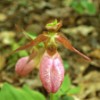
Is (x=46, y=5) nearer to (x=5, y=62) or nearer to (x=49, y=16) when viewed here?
(x=49, y=16)

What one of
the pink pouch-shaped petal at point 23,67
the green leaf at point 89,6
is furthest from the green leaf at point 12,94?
the green leaf at point 89,6

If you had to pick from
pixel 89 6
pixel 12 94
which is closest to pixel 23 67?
pixel 12 94

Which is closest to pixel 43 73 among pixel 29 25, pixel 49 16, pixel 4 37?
pixel 4 37

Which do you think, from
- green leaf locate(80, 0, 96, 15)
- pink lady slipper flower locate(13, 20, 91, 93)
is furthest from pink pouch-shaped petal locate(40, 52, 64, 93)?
green leaf locate(80, 0, 96, 15)

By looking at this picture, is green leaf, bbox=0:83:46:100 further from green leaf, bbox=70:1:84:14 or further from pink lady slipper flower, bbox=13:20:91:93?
green leaf, bbox=70:1:84:14

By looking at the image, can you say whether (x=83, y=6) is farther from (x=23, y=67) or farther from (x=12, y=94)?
(x=12, y=94)

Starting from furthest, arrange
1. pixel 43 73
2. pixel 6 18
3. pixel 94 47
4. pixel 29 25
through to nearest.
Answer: pixel 6 18
pixel 29 25
pixel 94 47
pixel 43 73

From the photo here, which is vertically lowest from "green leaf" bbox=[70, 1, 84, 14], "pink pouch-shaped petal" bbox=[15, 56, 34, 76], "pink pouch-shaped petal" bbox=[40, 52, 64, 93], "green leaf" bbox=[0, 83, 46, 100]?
"green leaf" bbox=[70, 1, 84, 14]
